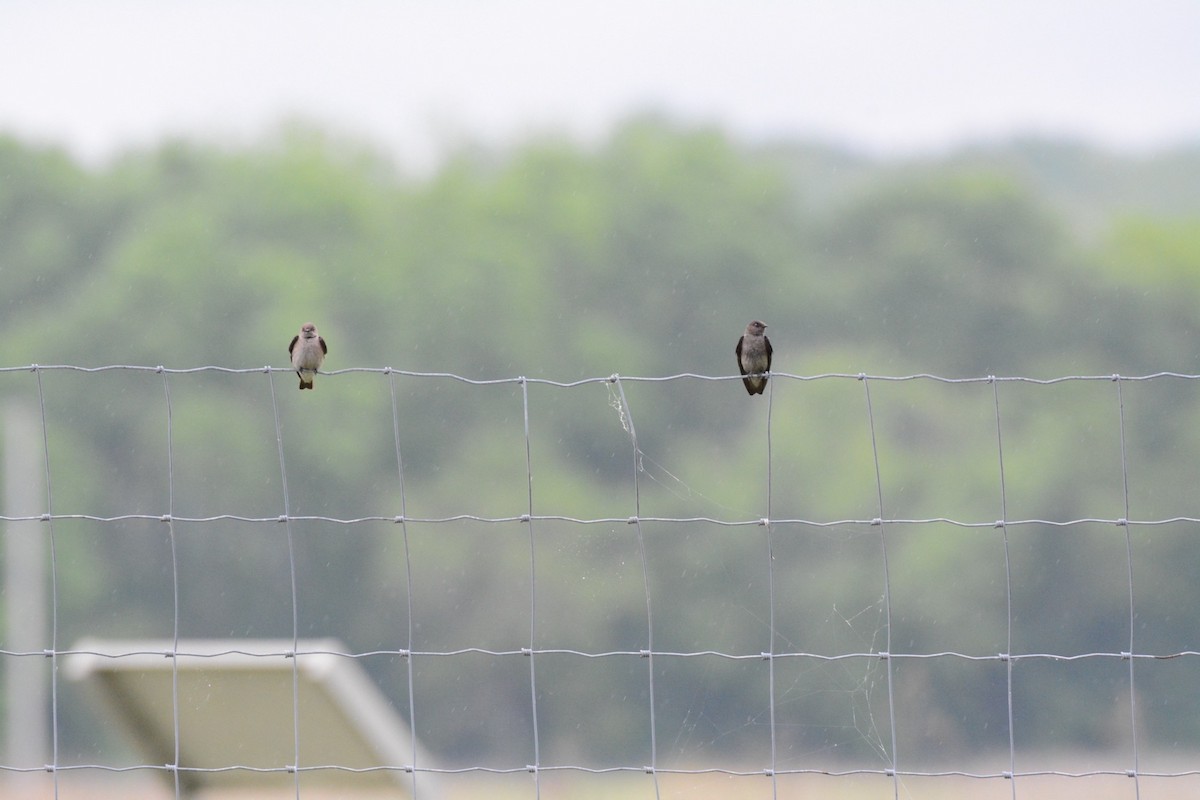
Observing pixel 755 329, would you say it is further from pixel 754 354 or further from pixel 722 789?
pixel 722 789

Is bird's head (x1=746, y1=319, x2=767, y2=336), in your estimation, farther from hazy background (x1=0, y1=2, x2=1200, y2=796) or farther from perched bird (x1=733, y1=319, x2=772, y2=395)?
hazy background (x1=0, y1=2, x2=1200, y2=796)

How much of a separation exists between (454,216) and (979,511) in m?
15.7

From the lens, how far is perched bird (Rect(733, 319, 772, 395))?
4.75 metres

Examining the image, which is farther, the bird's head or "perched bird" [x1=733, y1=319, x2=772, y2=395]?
the bird's head

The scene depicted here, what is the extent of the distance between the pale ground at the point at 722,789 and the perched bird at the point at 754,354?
5229mm

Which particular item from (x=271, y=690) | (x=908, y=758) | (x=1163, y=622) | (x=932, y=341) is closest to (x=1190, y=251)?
(x=932, y=341)

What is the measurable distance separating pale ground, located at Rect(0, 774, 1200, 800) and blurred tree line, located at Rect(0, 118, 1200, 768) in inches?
104

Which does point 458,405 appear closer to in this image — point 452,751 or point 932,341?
point 452,751

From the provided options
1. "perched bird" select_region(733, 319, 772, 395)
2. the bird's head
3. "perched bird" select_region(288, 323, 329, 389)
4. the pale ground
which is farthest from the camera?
the pale ground

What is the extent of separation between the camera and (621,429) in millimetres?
26625

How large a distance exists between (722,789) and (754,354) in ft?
20.0

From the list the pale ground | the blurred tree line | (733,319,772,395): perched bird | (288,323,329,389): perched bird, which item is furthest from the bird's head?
the blurred tree line

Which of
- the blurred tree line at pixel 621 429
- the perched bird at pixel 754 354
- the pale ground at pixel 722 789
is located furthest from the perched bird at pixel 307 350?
the blurred tree line at pixel 621 429

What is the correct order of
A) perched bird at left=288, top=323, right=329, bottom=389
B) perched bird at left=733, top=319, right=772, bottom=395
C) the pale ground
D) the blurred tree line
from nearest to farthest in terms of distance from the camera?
perched bird at left=733, top=319, right=772, bottom=395 < perched bird at left=288, top=323, right=329, bottom=389 < the pale ground < the blurred tree line
